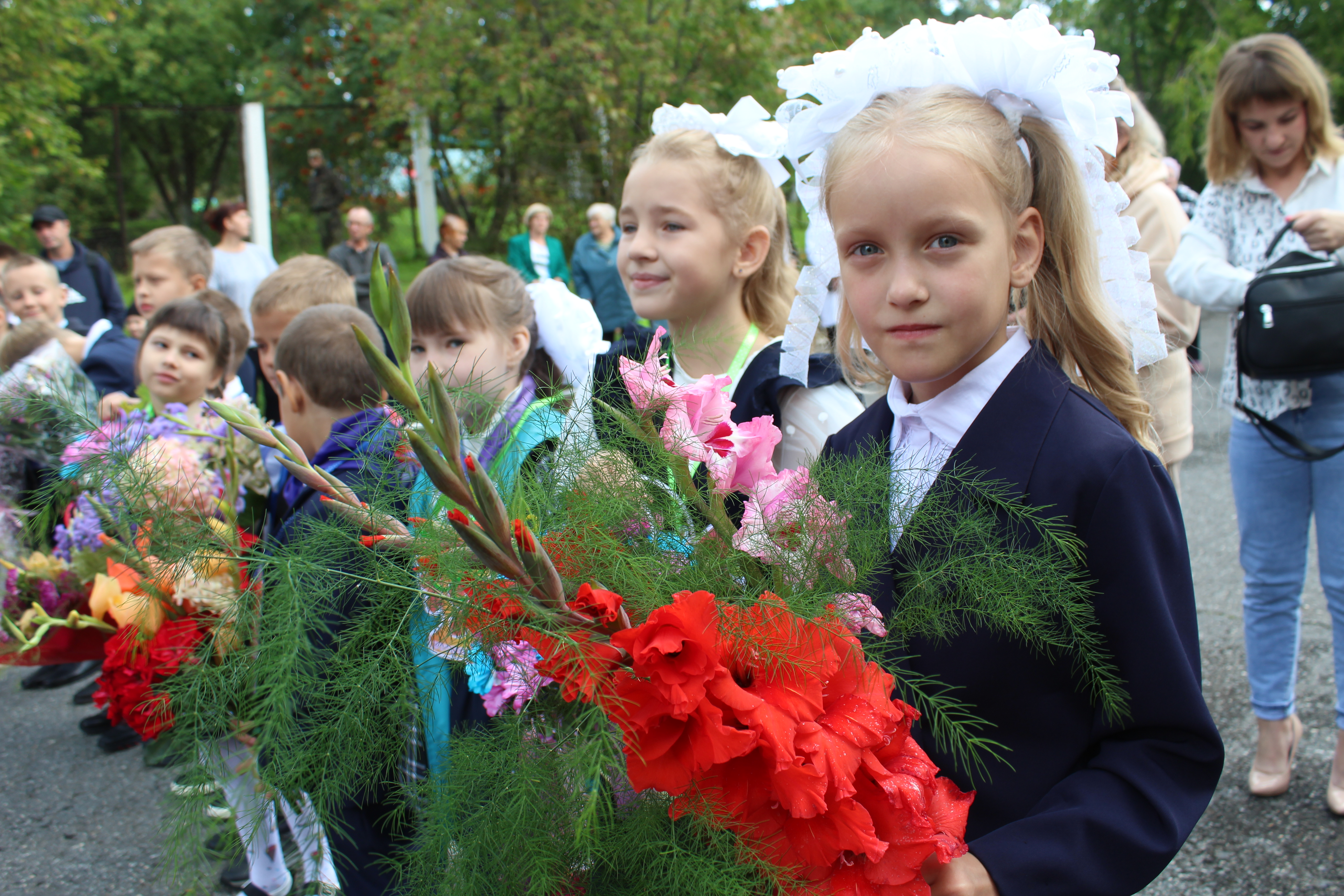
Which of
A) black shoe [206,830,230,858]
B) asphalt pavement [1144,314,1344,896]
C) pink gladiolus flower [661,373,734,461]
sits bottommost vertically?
asphalt pavement [1144,314,1344,896]

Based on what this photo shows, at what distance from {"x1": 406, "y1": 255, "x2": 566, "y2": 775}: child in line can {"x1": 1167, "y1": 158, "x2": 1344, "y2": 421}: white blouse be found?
7.23ft

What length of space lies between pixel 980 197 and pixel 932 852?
79cm

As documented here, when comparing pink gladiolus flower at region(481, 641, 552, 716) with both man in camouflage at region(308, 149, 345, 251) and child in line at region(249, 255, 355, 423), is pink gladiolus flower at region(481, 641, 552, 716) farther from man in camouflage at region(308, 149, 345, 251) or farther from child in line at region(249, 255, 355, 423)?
man in camouflage at region(308, 149, 345, 251)

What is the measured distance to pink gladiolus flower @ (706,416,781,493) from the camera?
1.03 m

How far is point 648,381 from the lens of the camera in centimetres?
108

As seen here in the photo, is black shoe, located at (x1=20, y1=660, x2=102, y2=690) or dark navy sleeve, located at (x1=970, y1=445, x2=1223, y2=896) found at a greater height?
dark navy sleeve, located at (x1=970, y1=445, x2=1223, y2=896)

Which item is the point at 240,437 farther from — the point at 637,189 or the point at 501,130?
the point at 501,130

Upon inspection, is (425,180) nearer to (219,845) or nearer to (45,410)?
(45,410)

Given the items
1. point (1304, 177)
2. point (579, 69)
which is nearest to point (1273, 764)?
point (1304, 177)

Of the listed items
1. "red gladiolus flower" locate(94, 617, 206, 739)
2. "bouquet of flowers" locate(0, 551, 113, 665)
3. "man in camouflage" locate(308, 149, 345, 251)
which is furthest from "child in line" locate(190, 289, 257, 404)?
"man in camouflage" locate(308, 149, 345, 251)

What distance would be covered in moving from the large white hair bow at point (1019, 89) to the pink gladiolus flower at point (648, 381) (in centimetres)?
59

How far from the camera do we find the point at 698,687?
0.82 metres

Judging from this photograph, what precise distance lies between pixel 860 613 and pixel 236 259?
7.58m

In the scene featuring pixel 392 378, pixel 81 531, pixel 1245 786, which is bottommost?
pixel 1245 786
